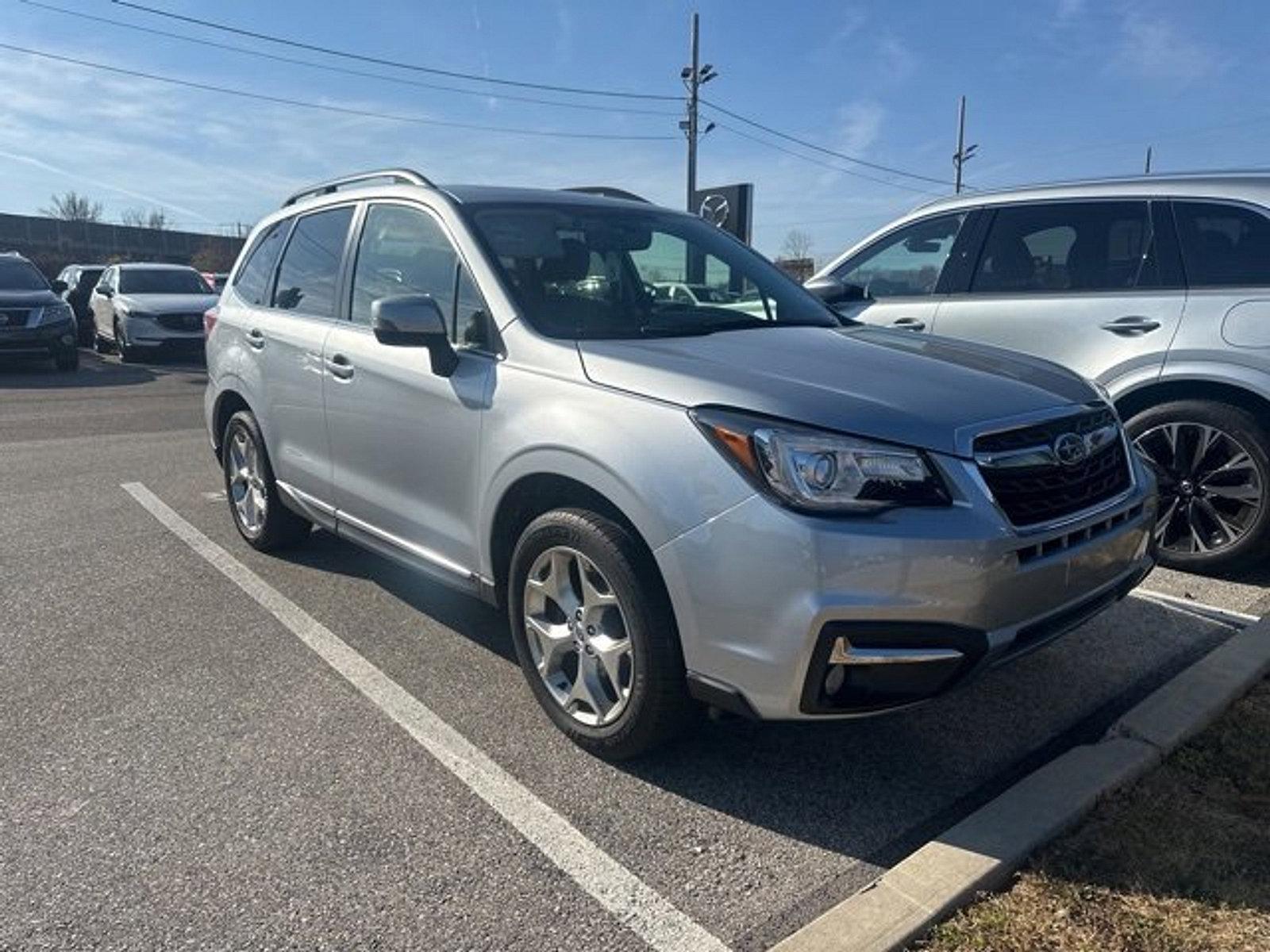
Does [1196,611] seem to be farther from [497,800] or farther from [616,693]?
[497,800]

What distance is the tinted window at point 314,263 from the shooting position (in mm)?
4445

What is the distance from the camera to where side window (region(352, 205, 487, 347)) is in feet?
11.6

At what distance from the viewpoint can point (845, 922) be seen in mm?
2273

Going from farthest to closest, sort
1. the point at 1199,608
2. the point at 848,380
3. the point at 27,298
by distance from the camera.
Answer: the point at 27,298, the point at 1199,608, the point at 848,380

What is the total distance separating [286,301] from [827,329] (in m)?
2.73

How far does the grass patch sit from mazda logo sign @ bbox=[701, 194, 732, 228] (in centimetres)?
1726

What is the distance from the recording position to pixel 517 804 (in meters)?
2.87

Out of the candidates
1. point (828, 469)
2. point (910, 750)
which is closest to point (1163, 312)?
point (910, 750)

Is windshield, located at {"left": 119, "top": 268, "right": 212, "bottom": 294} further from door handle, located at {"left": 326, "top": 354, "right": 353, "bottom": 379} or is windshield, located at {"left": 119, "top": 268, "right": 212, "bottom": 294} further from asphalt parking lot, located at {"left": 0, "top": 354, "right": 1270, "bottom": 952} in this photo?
door handle, located at {"left": 326, "top": 354, "right": 353, "bottom": 379}

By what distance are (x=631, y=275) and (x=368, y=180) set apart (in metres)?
1.44

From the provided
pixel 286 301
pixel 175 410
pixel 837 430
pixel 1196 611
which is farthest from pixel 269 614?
pixel 175 410

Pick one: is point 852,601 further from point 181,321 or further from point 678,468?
point 181,321

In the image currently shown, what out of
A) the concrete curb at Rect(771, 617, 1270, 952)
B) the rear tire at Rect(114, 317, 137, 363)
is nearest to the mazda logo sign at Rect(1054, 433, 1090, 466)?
the concrete curb at Rect(771, 617, 1270, 952)

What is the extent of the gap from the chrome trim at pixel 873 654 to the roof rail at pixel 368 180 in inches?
102
